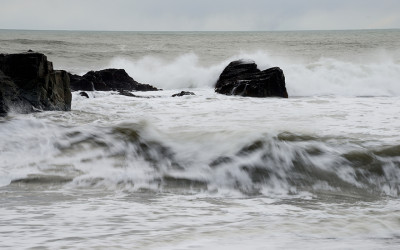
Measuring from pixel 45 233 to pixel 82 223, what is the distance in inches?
10.9

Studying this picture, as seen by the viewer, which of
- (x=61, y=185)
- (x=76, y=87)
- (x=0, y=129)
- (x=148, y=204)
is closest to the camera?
(x=148, y=204)

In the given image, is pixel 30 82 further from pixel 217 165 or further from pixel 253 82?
pixel 253 82

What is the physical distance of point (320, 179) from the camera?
4.34 meters

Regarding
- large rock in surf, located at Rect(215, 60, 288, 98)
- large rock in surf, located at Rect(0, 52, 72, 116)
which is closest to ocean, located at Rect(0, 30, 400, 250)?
large rock in surf, located at Rect(0, 52, 72, 116)

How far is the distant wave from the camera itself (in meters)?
13.3

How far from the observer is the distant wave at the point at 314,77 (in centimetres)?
1329

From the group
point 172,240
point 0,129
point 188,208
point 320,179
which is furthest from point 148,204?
point 0,129

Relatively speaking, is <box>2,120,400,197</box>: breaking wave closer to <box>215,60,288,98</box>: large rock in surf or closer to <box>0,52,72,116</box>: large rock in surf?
<box>0,52,72,116</box>: large rock in surf

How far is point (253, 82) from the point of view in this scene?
10.5 meters

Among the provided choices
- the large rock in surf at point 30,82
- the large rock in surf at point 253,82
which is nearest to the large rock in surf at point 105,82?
the large rock in surf at point 253,82

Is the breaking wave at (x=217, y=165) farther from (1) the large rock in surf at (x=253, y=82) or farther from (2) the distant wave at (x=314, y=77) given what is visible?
(2) the distant wave at (x=314, y=77)

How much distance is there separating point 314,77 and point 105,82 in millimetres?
6429

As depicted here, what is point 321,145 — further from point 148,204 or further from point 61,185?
point 61,185

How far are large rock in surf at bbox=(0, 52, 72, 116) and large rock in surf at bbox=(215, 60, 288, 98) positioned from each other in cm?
428
